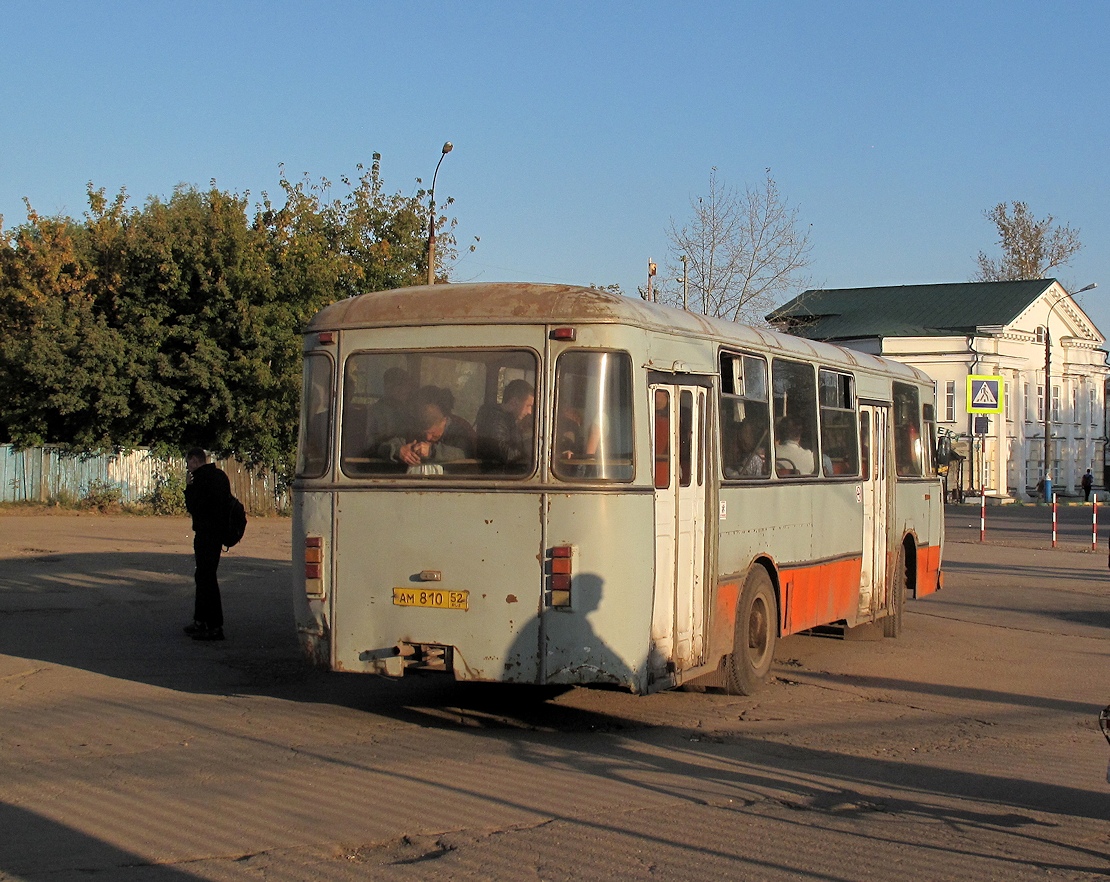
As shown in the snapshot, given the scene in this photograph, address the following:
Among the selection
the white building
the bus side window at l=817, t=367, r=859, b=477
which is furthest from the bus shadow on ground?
the white building

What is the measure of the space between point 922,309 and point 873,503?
6406 cm

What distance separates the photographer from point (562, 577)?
8336 mm

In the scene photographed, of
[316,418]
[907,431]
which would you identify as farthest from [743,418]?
[907,431]

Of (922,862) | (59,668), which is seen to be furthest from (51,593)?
(922,862)

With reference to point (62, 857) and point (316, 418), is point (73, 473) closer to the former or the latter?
point (316, 418)

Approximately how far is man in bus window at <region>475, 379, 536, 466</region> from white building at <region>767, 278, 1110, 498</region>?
194 feet

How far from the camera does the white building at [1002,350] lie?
71500 mm

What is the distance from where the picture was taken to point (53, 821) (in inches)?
251

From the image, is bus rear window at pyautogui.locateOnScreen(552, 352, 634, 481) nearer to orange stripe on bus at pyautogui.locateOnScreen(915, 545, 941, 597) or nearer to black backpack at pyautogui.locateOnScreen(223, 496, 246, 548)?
black backpack at pyautogui.locateOnScreen(223, 496, 246, 548)

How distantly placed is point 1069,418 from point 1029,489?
732 centimetres

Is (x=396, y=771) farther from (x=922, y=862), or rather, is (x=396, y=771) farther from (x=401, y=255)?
(x=401, y=255)

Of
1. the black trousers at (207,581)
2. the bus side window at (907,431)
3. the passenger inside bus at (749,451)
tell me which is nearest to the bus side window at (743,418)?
the passenger inside bus at (749,451)

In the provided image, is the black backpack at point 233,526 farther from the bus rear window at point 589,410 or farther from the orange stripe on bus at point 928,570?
the orange stripe on bus at point 928,570

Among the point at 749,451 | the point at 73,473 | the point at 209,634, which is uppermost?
the point at 73,473
